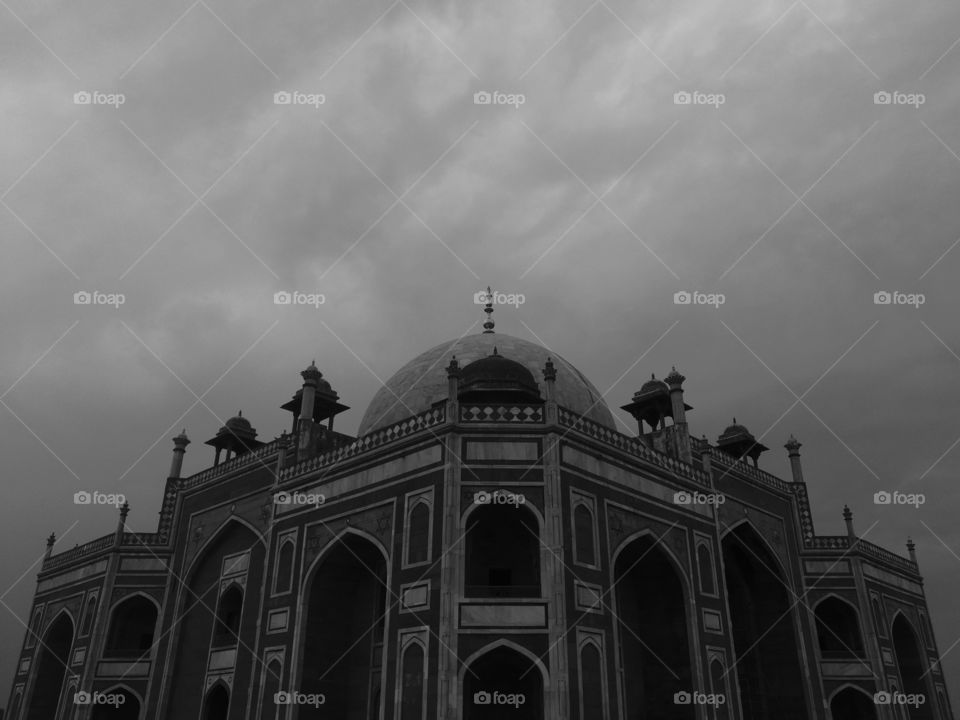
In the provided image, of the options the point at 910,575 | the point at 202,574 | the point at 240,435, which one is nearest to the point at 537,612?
the point at 202,574

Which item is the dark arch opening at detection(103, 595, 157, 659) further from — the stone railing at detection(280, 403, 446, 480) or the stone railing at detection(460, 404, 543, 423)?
the stone railing at detection(460, 404, 543, 423)

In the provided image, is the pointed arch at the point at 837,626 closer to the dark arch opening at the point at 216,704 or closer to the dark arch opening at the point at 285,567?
the dark arch opening at the point at 285,567

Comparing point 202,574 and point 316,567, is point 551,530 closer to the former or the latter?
point 316,567

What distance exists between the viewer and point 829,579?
27.2 meters

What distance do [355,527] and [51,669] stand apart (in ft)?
62.8

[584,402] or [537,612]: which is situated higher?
[584,402]

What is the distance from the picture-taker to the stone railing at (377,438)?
739 inches

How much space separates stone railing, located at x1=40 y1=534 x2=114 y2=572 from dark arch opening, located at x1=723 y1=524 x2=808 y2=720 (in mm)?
21891

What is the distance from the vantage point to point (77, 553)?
30.3 meters

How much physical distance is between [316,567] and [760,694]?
1434 cm

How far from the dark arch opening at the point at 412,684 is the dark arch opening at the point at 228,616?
28.6ft

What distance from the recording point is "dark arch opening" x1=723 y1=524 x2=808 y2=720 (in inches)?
Answer: 945

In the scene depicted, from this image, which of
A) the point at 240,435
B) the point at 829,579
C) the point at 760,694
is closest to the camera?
the point at 760,694

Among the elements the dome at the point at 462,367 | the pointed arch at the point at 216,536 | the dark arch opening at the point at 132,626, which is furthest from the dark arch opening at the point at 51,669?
the dome at the point at 462,367
